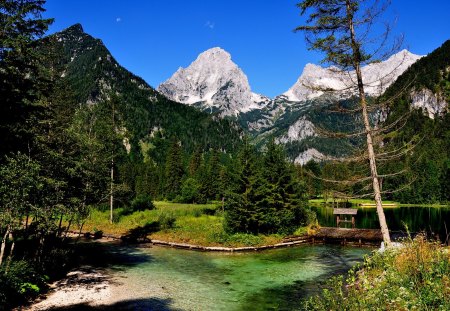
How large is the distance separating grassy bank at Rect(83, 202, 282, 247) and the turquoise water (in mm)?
3868

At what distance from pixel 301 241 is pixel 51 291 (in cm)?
3224

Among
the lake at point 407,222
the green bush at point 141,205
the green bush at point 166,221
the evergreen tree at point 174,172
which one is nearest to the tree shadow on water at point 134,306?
the green bush at point 166,221

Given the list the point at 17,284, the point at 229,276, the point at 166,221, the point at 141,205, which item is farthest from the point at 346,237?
the point at 17,284

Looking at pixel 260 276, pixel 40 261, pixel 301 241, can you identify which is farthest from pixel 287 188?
pixel 40 261

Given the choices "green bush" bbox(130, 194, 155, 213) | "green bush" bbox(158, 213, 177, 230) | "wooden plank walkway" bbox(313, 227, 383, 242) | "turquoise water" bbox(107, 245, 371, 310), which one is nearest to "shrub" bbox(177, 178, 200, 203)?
"green bush" bbox(130, 194, 155, 213)

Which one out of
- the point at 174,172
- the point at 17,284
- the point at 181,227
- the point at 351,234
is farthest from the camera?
the point at 174,172

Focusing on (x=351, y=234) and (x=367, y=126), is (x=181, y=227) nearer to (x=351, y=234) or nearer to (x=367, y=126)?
(x=351, y=234)

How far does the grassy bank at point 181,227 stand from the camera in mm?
43125

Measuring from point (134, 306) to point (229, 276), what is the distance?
9913mm

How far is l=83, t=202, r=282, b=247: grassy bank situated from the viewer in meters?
43.1

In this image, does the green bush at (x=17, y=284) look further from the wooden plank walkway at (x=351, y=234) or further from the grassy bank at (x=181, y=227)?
the wooden plank walkway at (x=351, y=234)

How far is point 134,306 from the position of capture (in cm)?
2038

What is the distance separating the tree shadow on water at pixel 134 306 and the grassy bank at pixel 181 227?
20991 mm

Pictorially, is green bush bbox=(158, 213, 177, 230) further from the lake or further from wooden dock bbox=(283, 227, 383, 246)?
the lake
